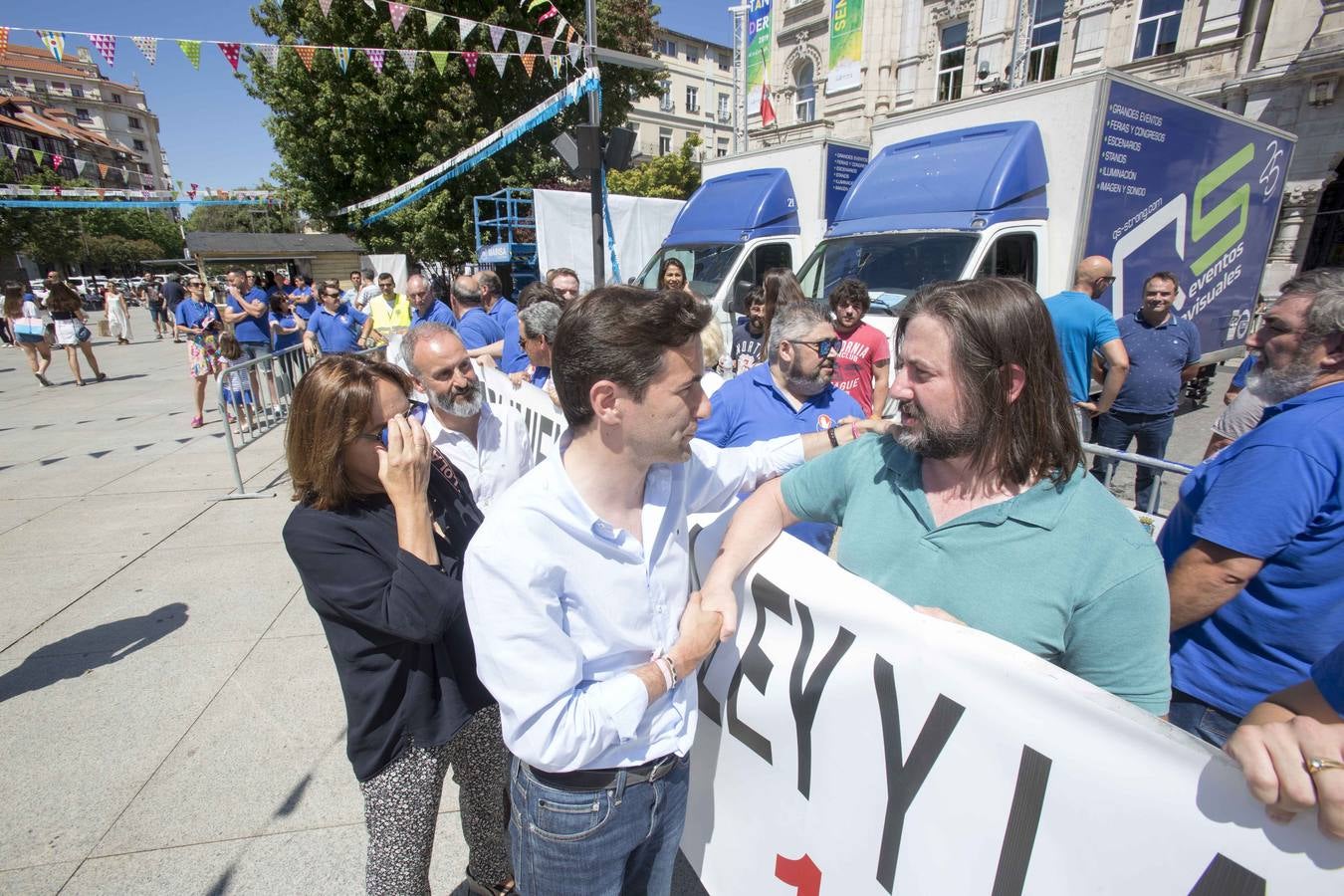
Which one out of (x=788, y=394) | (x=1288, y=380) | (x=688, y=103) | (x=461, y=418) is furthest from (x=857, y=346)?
(x=688, y=103)

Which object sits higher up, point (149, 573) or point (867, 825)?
point (867, 825)

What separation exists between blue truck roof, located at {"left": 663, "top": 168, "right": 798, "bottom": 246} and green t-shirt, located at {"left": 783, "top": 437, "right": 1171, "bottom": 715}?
817cm

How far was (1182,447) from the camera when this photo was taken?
729 centimetres

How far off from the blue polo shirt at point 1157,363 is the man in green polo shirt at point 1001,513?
4493 millimetres

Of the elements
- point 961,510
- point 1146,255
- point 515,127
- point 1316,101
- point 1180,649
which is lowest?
point 1180,649

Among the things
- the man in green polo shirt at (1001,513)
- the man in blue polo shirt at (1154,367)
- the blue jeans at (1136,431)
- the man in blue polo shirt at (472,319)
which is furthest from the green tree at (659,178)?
the man in green polo shirt at (1001,513)

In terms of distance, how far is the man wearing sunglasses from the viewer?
477 cm

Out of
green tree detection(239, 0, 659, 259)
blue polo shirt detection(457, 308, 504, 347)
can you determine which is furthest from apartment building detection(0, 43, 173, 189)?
blue polo shirt detection(457, 308, 504, 347)

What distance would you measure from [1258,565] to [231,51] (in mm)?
11468

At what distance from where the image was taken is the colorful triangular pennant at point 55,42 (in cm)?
734

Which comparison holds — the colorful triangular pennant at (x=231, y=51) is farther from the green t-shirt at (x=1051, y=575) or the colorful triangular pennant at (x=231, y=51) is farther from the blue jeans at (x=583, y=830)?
the green t-shirt at (x=1051, y=575)

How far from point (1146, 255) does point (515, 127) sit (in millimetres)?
9983

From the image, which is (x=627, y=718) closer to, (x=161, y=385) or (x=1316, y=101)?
(x=161, y=385)

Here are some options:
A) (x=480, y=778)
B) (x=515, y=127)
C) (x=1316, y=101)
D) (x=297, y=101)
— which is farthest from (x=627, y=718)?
(x=297, y=101)
